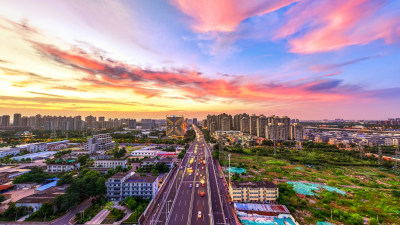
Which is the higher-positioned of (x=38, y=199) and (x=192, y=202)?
(x=38, y=199)

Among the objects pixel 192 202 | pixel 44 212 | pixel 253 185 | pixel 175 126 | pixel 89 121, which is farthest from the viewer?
pixel 89 121

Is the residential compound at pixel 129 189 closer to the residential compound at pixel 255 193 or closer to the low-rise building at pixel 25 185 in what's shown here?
the residential compound at pixel 255 193

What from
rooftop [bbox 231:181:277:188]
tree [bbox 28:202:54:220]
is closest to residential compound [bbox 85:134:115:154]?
tree [bbox 28:202:54:220]

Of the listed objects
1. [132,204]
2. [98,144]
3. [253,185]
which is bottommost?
[132,204]

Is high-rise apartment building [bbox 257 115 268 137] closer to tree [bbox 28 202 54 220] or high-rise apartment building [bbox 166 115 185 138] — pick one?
high-rise apartment building [bbox 166 115 185 138]

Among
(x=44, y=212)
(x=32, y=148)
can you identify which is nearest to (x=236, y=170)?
(x=44, y=212)

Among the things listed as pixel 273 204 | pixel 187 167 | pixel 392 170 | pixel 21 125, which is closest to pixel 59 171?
pixel 187 167

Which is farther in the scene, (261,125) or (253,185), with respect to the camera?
(261,125)

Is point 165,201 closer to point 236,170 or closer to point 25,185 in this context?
point 236,170
